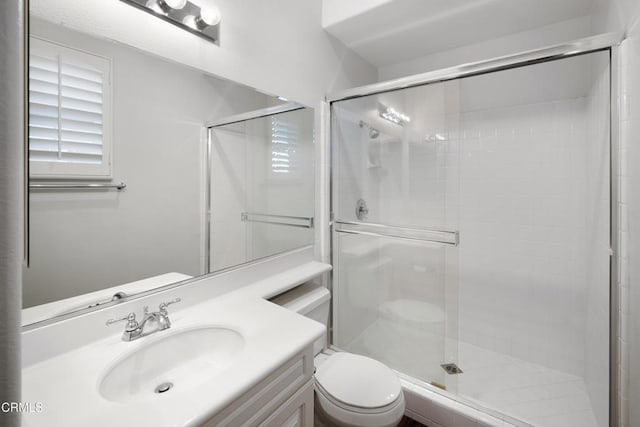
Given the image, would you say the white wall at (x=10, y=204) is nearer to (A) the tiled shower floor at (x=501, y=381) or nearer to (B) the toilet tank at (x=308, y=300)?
(B) the toilet tank at (x=308, y=300)

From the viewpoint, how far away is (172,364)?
1004mm

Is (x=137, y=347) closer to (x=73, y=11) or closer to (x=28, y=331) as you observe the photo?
(x=28, y=331)

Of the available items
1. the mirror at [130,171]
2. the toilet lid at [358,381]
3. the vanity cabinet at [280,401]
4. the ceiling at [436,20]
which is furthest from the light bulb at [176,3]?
the toilet lid at [358,381]

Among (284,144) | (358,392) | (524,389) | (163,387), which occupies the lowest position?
(524,389)

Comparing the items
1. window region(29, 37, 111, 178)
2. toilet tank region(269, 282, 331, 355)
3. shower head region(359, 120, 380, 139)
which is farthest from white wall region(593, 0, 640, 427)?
window region(29, 37, 111, 178)

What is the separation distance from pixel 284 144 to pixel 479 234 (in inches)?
63.0

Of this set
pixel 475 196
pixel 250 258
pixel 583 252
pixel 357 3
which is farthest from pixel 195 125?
pixel 583 252

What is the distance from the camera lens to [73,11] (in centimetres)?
Answer: 92

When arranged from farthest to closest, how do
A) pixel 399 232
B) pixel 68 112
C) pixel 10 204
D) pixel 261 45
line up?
1. pixel 399 232
2. pixel 261 45
3. pixel 68 112
4. pixel 10 204

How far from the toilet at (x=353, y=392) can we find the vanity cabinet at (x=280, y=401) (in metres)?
0.23

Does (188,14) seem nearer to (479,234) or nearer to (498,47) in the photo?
(498,47)

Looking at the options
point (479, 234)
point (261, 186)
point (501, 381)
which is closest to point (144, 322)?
point (261, 186)

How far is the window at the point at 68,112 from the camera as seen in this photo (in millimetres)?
840

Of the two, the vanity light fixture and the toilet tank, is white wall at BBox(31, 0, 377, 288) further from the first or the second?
the toilet tank
